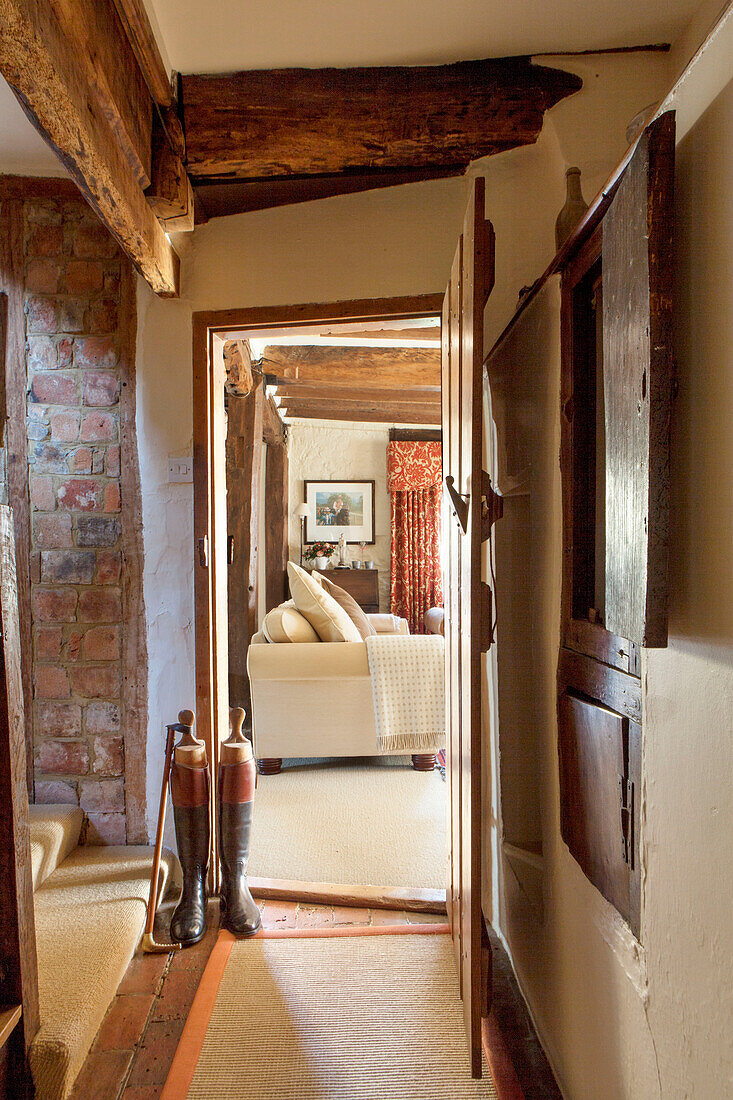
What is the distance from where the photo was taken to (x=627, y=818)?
1.03 meters

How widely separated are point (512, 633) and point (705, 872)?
99cm

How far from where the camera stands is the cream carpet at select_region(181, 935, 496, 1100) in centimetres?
145

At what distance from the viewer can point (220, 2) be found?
5.00ft

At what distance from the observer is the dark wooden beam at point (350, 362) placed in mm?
4445

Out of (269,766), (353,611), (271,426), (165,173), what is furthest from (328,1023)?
(271,426)

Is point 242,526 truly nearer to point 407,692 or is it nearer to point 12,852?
point 407,692

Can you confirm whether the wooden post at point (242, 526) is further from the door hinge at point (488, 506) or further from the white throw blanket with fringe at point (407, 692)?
the door hinge at point (488, 506)

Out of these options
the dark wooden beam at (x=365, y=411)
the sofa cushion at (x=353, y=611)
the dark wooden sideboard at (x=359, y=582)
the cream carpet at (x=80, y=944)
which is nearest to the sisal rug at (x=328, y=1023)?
the cream carpet at (x=80, y=944)

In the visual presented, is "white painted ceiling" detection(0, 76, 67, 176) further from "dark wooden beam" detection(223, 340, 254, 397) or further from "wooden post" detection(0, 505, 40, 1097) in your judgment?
"wooden post" detection(0, 505, 40, 1097)

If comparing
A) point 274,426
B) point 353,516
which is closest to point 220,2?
point 274,426

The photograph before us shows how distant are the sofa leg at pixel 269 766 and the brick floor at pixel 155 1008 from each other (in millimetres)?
1197

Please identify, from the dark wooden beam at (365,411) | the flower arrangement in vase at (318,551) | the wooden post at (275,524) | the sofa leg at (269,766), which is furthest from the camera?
the flower arrangement in vase at (318,551)

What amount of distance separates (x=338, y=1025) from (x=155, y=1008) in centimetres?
49

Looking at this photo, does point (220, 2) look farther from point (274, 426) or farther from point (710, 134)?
point (274, 426)
